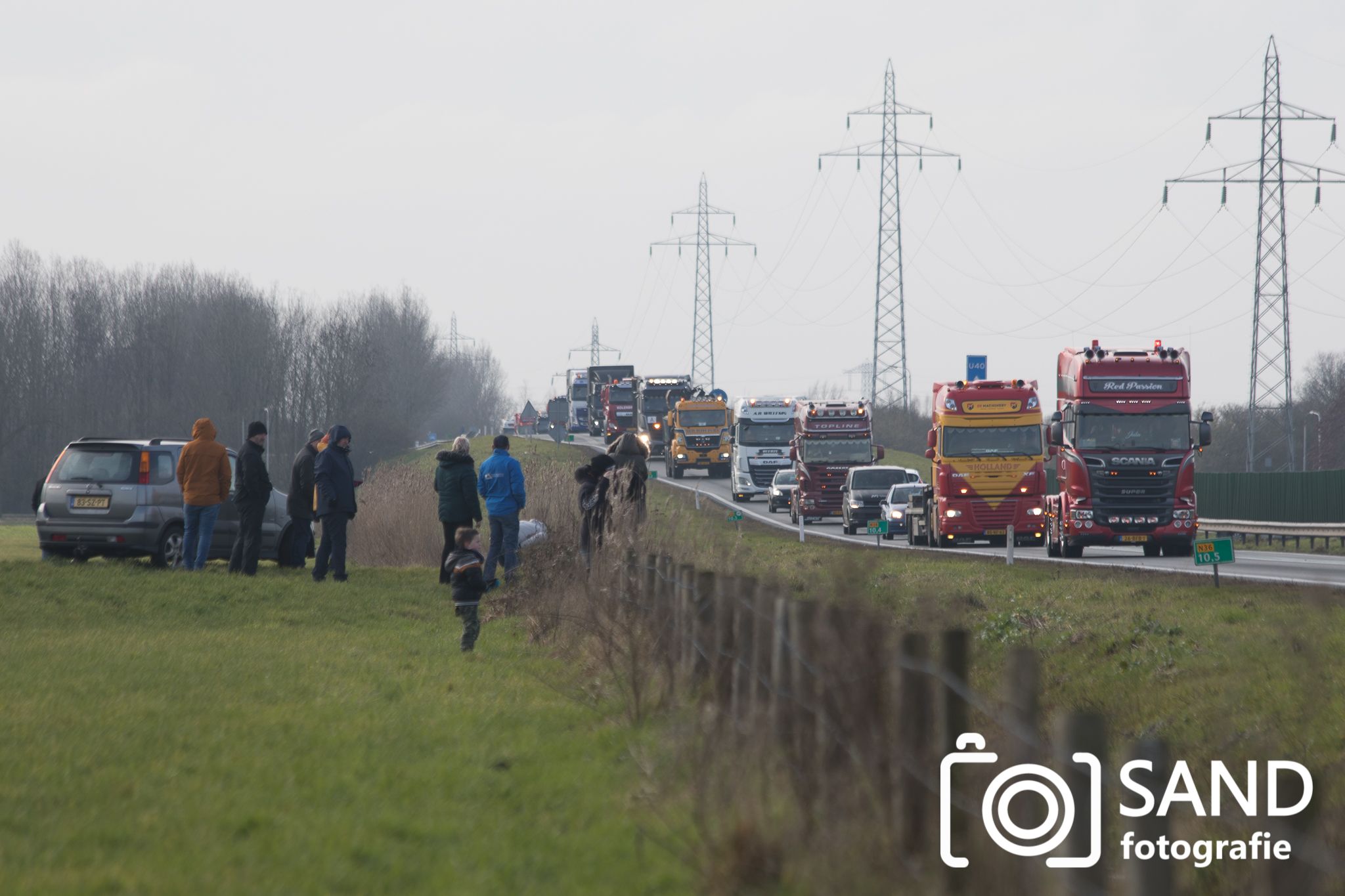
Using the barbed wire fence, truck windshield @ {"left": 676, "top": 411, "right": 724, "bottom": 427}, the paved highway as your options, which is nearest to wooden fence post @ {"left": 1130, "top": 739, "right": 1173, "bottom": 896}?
the barbed wire fence

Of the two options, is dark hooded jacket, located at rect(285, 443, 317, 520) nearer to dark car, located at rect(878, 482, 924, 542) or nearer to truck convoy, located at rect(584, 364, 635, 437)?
dark car, located at rect(878, 482, 924, 542)

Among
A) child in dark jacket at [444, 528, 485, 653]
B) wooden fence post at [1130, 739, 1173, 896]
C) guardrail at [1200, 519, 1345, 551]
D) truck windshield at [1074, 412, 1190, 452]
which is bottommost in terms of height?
guardrail at [1200, 519, 1345, 551]

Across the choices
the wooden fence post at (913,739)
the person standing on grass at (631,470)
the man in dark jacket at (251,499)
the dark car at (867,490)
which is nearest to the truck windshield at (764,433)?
the dark car at (867,490)

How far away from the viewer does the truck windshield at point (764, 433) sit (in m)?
55.0

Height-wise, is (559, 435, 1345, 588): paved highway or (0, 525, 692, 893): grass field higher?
(0, 525, 692, 893): grass field

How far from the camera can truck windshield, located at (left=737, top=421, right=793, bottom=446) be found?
5503 centimetres

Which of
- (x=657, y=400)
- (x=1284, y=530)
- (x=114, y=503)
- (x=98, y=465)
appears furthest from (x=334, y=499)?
(x=657, y=400)

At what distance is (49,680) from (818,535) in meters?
30.9

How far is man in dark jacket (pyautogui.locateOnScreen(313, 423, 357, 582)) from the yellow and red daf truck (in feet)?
52.0

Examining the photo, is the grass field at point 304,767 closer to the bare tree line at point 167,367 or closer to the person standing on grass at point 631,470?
the person standing on grass at point 631,470

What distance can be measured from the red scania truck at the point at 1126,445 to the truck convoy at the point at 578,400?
7362cm

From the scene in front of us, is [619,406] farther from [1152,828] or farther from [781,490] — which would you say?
[1152,828]

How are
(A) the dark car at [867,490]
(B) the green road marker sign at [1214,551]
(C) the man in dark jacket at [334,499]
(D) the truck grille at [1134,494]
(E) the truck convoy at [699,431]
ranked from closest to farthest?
(B) the green road marker sign at [1214,551], (C) the man in dark jacket at [334,499], (D) the truck grille at [1134,494], (A) the dark car at [867,490], (E) the truck convoy at [699,431]

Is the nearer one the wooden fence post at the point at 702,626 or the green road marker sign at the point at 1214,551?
the wooden fence post at the point at 702,626
